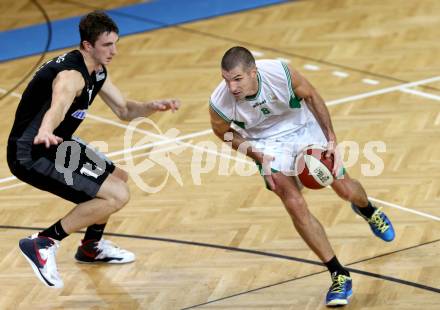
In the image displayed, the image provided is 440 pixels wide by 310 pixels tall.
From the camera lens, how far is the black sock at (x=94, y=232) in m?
A: 7.84

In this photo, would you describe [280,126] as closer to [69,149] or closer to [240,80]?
[240,80]

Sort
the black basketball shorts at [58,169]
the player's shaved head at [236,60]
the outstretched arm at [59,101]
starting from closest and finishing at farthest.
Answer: the outstretched arm at [59,101] < the player's shaved head at [236,60] < the black basketball shorts at [58,169]

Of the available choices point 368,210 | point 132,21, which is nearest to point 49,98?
point 368,210

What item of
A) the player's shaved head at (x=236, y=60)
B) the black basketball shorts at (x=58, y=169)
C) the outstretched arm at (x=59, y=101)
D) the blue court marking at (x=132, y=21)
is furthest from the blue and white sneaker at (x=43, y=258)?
the blue court marking at (x=132, y=21)

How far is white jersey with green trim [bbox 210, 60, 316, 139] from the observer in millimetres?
7035

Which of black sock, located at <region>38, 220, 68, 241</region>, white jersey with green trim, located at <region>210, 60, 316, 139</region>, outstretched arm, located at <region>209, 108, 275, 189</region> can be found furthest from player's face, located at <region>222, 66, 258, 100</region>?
black sock, located at <region>38, 220, 68, 241</region>

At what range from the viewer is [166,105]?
23.9ft

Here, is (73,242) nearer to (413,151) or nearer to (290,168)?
(290,168)

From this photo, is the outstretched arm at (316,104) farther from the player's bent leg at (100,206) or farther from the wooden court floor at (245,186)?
the player's bent leg at (100,206)

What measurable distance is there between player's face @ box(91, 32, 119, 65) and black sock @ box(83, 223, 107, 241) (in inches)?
56.3

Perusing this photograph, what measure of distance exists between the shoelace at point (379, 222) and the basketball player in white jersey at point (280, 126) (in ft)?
0.96

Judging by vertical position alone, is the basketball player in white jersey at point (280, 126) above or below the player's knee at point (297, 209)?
above

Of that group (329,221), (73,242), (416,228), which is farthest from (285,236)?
(73,242)

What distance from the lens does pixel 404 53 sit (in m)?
12.0
